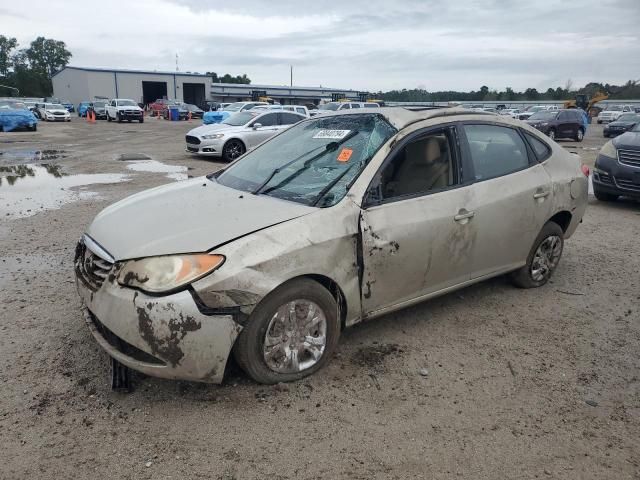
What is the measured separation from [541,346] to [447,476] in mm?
1722

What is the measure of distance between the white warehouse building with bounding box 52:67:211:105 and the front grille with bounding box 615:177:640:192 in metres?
73.5

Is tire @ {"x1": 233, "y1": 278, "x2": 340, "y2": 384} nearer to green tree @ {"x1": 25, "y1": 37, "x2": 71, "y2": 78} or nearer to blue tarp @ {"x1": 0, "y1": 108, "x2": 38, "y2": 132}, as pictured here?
blue tarp @ {"x1": 0, "y1": 108, "x2": 38, "y2": 132}

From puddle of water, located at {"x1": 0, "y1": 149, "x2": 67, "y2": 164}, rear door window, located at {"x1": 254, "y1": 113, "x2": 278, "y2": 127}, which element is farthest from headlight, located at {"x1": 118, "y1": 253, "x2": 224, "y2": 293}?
puddle of water, located at {"x1": 0, "y1": 149, "x2": 67, "y2": 164}

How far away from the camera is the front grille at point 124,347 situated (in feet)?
9.08

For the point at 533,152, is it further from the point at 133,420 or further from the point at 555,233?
the point at 133,420

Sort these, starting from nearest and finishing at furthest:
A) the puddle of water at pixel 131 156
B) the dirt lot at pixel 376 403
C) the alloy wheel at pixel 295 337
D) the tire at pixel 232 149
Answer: the dirt lot at pixel 376 403 < the alloy wheel at pixel 295 337 < the tire at pixel 232 149 < the puddle of water at pixel 131 156

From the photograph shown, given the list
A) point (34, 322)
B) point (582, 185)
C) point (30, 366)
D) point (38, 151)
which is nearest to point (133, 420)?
point (30, 366)

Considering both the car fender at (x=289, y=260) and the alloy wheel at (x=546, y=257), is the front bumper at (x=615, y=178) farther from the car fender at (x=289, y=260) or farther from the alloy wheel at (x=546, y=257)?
the car fender at (x=289, y=260)

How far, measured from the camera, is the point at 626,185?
8.61 metres

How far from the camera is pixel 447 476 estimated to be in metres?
2.45

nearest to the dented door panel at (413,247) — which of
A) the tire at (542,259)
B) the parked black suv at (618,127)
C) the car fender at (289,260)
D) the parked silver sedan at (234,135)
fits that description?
the car fender at (289,260)

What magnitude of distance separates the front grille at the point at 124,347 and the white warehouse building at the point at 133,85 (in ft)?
252

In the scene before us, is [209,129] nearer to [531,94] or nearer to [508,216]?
[508,216]

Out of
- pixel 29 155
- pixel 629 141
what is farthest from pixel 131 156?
pixel 629 141
